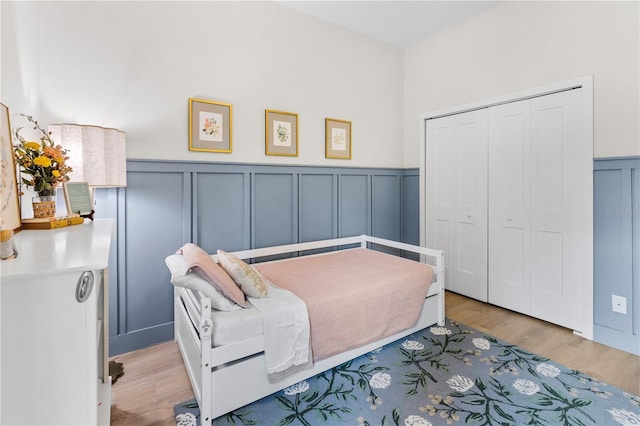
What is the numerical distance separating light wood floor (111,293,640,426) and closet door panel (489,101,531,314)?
0.26 meters

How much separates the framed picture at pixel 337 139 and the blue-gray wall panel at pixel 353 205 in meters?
0.24

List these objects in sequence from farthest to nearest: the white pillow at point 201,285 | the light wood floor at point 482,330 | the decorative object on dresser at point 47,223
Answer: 1. the light wood floor at point 482,330
2. the white pillow at point 201,285
3. the decorative object on dresser at point 47,223

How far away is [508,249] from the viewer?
2.98m

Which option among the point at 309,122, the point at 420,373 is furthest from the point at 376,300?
the point at 309,122

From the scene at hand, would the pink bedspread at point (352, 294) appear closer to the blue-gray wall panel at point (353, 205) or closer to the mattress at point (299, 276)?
the mattress at point (299, 276)

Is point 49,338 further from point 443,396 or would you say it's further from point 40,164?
point 443,396

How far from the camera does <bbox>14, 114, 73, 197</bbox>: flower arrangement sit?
1.37 m

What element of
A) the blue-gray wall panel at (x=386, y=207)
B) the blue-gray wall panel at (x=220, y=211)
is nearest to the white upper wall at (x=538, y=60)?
the blue-gray wall panel at (x=386, y=207)

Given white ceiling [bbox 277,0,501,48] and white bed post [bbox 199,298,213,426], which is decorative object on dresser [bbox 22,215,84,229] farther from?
white ceiling [bbox 277,0,501,48]

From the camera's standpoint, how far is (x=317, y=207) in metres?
3.21

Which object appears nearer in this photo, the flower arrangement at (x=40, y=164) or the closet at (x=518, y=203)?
the flower arrangement at (x=40, y=164)

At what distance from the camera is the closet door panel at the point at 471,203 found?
124 inches

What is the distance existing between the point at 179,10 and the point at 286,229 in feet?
6.31

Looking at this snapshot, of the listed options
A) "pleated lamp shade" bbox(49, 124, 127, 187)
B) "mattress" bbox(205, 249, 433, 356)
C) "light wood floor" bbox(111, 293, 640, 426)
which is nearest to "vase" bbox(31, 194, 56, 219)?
"pleated lamp shade" bbox(49, 124, 127, 187)
